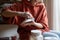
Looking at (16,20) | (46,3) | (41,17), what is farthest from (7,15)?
(46,3)

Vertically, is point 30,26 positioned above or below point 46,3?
below

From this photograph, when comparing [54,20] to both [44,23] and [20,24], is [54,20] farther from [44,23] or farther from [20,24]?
[20,24]

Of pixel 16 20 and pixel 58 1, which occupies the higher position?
pixel 58 1

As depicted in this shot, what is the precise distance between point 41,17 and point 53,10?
0.38 m

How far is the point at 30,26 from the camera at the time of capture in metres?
0.89

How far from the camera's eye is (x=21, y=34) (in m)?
0.88

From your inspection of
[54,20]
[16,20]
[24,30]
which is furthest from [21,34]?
[54,20]

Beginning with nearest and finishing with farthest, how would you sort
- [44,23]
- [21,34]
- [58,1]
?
[21,34], [44,23], [58,1]

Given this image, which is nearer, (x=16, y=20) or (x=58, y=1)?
(x=16, y=20)

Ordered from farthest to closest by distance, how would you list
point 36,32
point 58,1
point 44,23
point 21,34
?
point 58,1, point 44,23, point 21,34, point 36,32

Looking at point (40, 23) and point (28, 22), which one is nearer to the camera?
point (28, 22)

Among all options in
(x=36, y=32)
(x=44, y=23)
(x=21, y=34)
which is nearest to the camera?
(x=36, y=32)

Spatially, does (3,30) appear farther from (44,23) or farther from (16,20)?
(44,23)

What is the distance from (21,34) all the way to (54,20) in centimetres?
60
